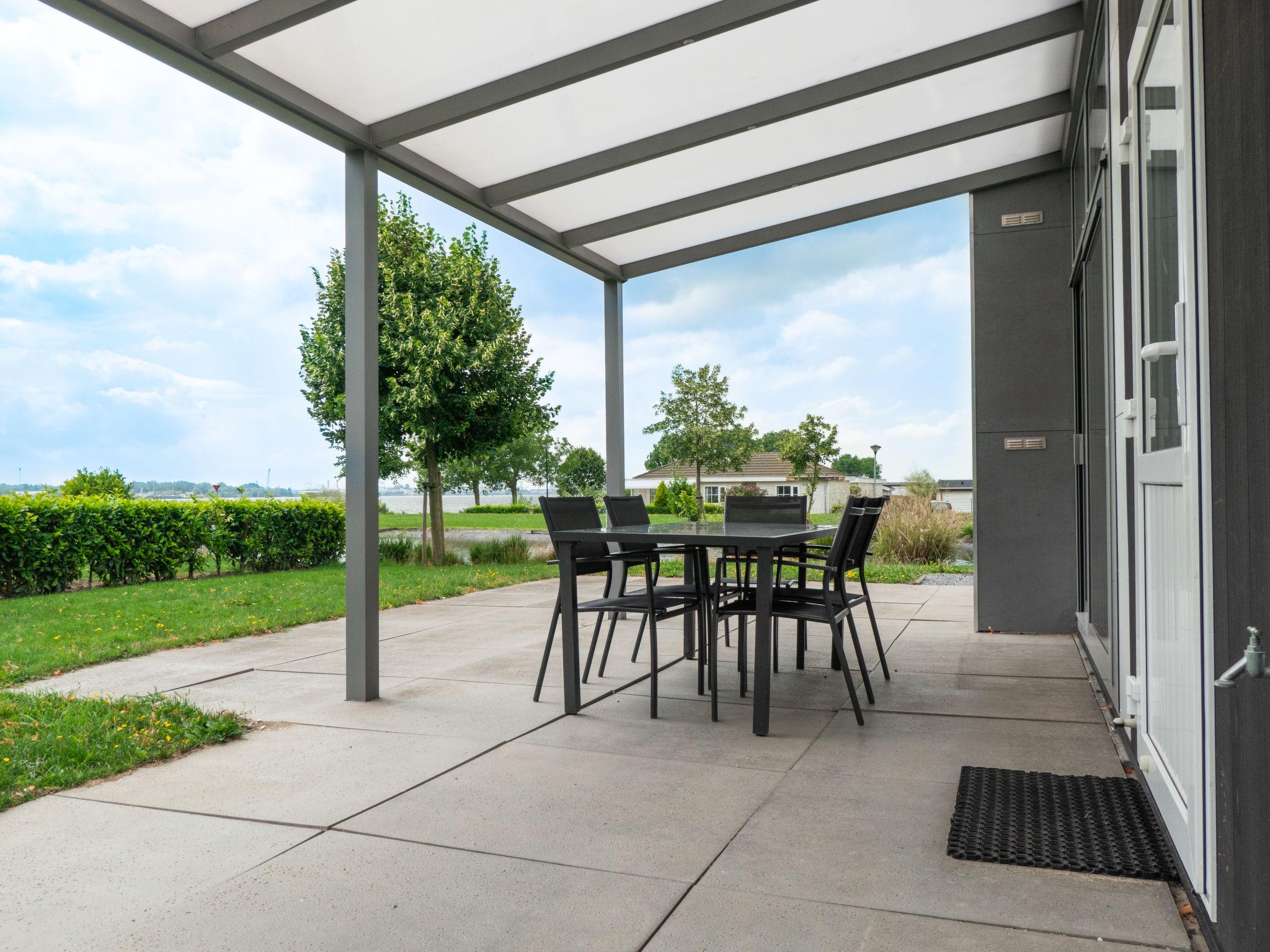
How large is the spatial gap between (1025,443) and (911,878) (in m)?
4.43

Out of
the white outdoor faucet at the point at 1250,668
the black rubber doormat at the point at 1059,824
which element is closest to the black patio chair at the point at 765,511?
the black rubber doormat at the point at 1059,824

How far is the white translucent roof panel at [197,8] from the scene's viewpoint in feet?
10.7

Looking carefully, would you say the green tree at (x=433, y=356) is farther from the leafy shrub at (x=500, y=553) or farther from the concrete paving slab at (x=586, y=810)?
the concrete paving slab at (x=586, y=810)

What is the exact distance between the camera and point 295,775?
3039 mm

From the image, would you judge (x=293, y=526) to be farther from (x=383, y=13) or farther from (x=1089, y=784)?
(x=1089, y=784)

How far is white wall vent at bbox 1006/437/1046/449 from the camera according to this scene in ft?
19.5

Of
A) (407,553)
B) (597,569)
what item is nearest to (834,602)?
(597,569)

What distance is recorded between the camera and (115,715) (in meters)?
3.70

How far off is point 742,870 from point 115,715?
2840 millimetres

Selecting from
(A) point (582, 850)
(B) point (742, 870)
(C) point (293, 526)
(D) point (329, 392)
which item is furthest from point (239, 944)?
(D) point (329, 392)

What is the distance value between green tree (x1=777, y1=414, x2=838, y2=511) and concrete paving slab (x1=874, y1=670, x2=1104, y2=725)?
28.7 meters

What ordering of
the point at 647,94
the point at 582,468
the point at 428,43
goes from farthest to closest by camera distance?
1. the point at 582,468
2. the point at 647,94
3. the point at 428,43

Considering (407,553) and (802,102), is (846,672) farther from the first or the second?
(407,553)

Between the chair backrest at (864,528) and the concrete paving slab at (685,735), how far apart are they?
76 centimetres
